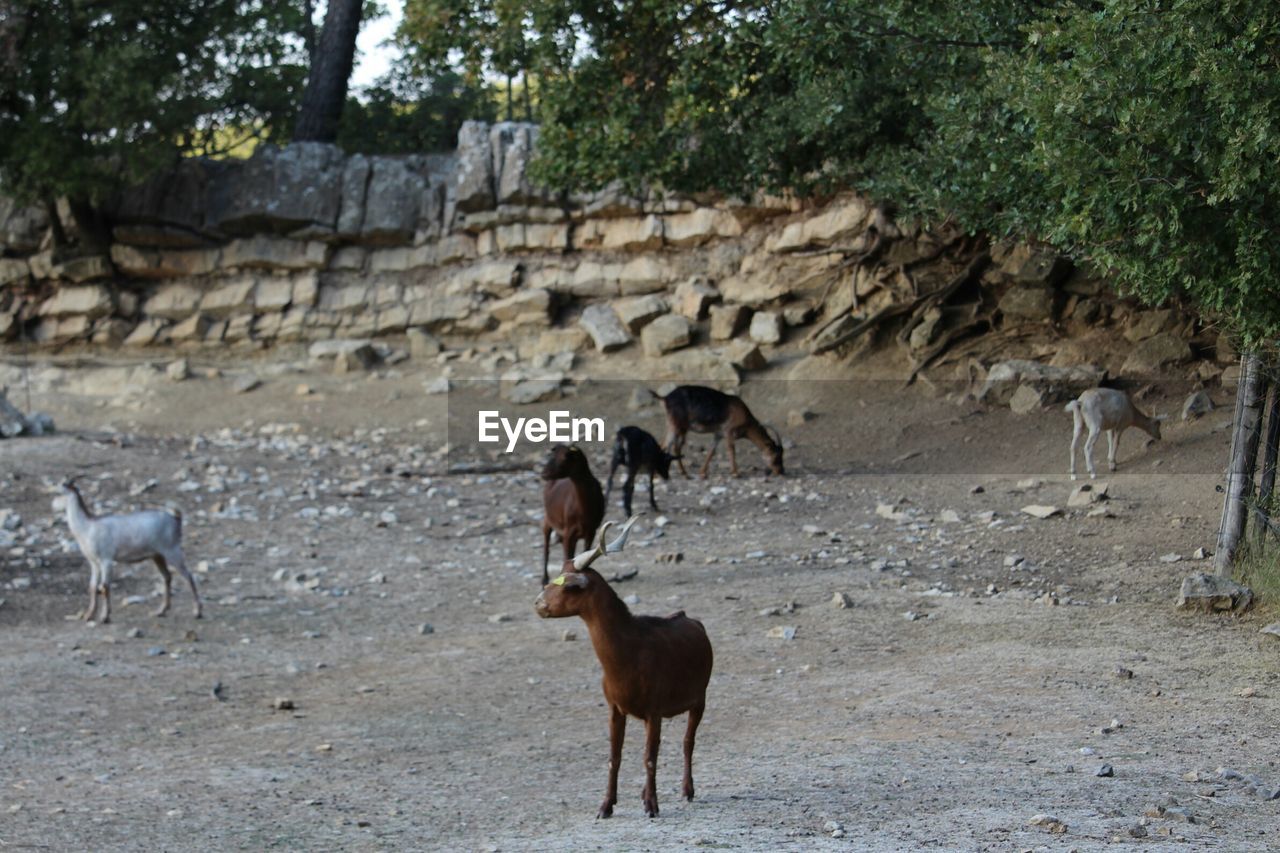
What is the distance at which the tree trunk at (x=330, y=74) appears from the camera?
24.4 metres

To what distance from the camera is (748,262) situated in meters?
22.1

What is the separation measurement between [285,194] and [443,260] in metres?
3.03

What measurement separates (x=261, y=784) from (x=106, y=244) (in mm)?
20448

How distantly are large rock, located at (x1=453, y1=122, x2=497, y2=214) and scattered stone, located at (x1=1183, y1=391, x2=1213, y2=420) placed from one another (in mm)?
12256

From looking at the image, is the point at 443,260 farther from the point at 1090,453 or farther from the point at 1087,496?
the point at 1087,496

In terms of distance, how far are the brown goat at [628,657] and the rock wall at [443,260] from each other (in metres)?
14.2

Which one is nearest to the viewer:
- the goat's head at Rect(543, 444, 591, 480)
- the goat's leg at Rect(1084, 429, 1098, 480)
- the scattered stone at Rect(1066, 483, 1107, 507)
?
the goat's head at Rect(543, 444, 591, 480)

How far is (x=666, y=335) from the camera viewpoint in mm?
21422

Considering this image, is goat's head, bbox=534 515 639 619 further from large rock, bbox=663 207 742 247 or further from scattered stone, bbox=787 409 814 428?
large rock, bbox=663 207 742 247

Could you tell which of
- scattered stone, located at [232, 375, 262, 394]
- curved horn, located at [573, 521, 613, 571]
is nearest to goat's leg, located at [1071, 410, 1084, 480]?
curved horn, located at [573, 521, 613, 571]

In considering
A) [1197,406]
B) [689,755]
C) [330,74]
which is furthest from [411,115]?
[689,755]

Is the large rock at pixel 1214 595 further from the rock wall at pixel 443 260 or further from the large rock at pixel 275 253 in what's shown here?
the large rock at pixel 275 253

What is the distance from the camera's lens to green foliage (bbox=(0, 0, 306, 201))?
72.5 feet

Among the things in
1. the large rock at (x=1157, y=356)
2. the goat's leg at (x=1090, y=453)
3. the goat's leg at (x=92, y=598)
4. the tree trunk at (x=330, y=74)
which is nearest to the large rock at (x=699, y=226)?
the tree trunk at (x=330, y=74)
